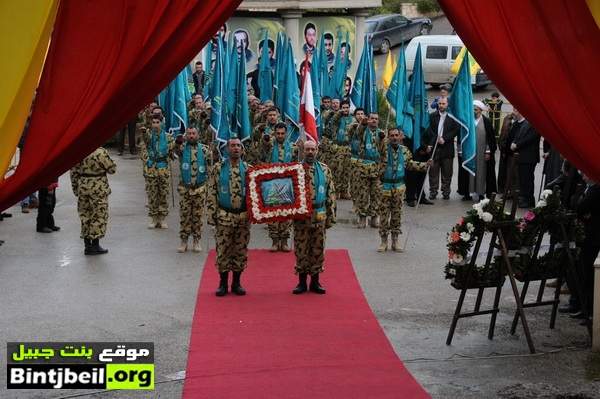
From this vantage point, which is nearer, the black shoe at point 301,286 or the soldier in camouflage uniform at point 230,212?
the soldier in camouflage uniform at point 230,212

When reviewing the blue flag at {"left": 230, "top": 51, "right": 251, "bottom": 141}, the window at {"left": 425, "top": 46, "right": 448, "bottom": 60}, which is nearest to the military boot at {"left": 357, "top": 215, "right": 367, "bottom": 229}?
the blue flag at {"left": 230, "top": 51, "right": 251, "bottom": 141}

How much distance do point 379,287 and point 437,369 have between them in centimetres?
352

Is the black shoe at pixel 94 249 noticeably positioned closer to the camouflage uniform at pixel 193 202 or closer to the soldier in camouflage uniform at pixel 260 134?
the camouflage uniform at pixel 193 202

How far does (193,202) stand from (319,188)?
138 inches

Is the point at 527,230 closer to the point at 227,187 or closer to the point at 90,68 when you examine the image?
the point at 227,187

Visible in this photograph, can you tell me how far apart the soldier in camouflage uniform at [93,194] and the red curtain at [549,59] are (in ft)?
28.4

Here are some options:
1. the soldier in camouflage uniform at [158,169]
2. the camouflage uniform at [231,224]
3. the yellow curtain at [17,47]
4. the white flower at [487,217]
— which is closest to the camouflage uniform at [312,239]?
the camouflage uniform at [231,224]

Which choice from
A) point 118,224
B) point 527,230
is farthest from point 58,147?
point 118,224

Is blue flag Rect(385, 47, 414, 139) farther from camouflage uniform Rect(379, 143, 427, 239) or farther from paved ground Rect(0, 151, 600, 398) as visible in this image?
camouflage uniform Rect(379, 143, 427, 239)

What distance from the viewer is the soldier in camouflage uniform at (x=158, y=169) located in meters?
17.8

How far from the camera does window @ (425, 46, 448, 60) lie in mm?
37688

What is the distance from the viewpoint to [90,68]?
7.24 m

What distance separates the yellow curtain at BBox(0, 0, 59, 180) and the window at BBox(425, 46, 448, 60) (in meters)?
31.4

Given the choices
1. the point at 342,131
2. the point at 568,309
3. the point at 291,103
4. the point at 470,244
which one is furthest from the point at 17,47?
the point at 342,131
